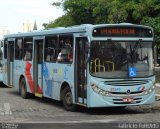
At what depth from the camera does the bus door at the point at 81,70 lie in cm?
1599

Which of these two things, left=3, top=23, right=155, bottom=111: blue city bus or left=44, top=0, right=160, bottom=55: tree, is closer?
left=3, top=23, right=155, bottom=111: blue city bus

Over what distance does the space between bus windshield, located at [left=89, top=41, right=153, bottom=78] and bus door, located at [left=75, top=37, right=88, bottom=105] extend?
0.37 meters

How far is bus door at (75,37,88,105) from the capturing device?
16.0 meters

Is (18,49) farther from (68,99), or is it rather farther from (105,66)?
(105,66)

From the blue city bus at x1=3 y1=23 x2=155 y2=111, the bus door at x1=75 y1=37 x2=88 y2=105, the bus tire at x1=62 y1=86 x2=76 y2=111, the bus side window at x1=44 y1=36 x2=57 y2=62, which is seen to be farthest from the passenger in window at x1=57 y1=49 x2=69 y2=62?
the bus tire at x1=62 y1=86 x2=76 y2=111

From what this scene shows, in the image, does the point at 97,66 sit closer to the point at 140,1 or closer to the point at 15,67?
the point at 15,67

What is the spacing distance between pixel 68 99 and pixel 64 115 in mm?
1285

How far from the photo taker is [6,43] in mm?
25109

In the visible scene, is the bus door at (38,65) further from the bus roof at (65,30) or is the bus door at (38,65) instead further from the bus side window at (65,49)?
the bus side window at (65,49)

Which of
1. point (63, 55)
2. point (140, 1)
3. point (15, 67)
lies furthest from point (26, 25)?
point (63, 55)

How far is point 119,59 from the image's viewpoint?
15.9 metres

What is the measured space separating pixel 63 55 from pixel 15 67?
6.37 m

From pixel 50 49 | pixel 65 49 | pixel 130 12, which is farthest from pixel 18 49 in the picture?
pixel 130 12

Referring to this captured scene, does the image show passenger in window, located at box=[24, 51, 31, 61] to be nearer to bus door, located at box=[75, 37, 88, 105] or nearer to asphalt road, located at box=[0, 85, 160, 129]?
asphalt road, located at box=[0, 85, 160, 129]
